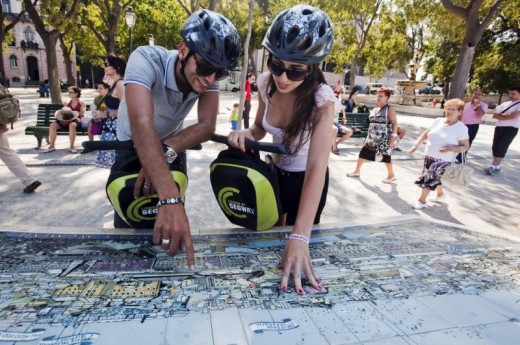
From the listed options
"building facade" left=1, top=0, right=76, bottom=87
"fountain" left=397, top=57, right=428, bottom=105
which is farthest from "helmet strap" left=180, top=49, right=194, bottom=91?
"building facade" left=1, top=0, right=76, bottom=87

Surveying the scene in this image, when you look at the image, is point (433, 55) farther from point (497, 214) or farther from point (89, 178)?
point (89, 178)

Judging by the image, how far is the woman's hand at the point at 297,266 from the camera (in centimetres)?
125

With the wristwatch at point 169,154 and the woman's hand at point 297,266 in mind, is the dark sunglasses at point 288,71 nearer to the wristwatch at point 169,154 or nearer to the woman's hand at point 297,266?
the wristwatch at point 169,154

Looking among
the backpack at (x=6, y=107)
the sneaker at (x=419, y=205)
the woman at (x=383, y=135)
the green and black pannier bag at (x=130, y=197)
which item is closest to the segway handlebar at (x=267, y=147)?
the green and black pannier bag at (x=130, y=197)

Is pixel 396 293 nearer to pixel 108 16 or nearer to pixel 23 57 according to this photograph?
pixel 108 16

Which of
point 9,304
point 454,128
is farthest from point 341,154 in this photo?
point 9,304

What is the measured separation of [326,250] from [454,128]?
4.30 metres

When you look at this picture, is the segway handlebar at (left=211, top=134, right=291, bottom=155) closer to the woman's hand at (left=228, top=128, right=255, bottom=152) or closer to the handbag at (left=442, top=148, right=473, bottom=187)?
the woman's hand at (left=228, top=128, right=255, bottom=152)

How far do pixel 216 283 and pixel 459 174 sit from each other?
15.4 ft

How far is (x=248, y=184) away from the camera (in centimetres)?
143

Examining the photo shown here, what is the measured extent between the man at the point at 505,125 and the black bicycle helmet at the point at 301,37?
7.30 meters

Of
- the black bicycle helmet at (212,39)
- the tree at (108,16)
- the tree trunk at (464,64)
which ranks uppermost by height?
the tree at (108,16)

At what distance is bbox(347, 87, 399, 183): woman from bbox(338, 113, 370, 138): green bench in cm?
320

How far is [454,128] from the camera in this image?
4.91 m
